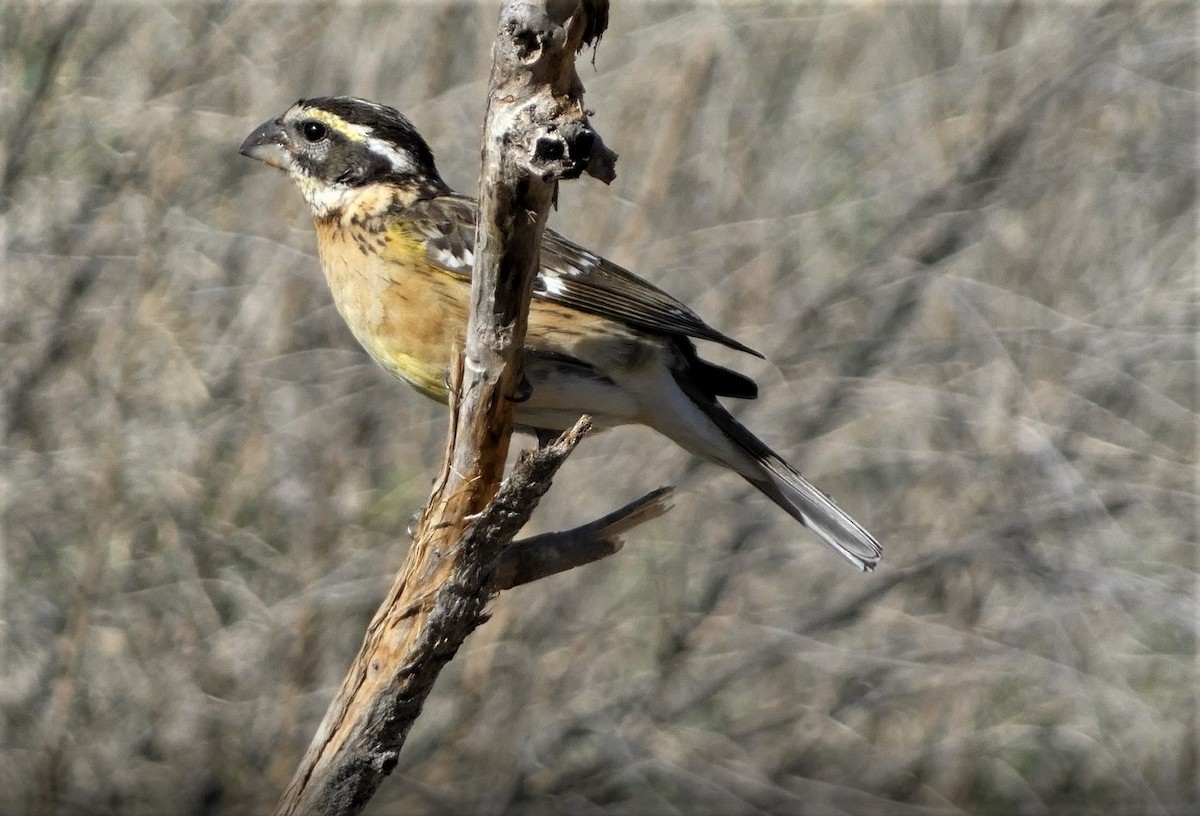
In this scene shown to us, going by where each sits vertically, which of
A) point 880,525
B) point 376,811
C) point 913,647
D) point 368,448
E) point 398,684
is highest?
point 398,684

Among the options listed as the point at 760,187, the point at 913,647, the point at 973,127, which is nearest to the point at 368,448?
the point at 760,187

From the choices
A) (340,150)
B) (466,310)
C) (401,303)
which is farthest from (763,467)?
(340,150)

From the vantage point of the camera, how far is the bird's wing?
3945mm

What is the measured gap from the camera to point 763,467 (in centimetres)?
429

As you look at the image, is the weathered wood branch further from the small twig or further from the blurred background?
the blurred background

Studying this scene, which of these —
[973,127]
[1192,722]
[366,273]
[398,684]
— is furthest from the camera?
[1192,722]

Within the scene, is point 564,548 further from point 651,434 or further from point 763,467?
point 651,434

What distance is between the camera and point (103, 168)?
6.69 m

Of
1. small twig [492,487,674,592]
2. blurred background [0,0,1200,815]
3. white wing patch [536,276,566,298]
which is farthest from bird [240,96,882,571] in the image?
blurred background [0,0,1200,815]

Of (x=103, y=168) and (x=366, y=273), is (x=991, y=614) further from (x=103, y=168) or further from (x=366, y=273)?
(x=103, y=168)

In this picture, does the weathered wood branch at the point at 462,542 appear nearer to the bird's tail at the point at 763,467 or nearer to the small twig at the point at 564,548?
the small twig at the point at 564,548

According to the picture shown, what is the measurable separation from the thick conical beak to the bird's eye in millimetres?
73

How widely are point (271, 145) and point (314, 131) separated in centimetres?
15

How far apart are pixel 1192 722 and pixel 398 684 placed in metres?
5.28
